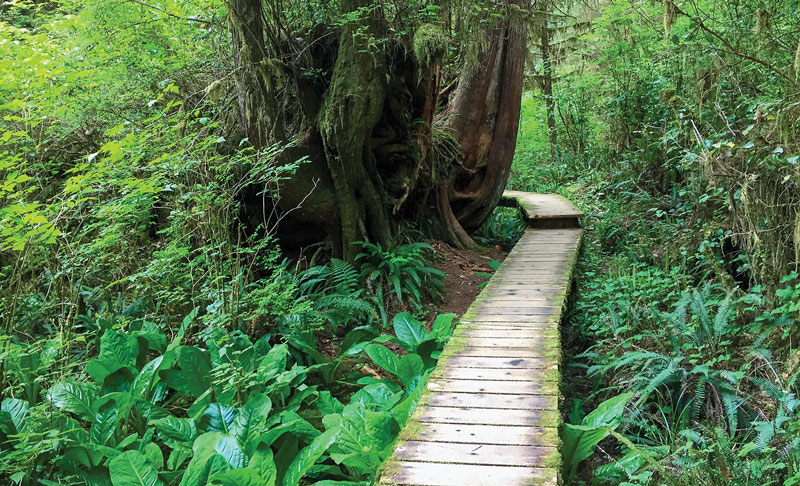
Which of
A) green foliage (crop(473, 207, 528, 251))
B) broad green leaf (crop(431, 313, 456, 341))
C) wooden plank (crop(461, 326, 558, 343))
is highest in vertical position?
wooden plank (crop(461, 326, 558, 343))

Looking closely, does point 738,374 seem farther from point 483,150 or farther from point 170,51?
point 170,51

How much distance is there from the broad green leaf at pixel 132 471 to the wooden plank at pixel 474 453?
5.05 feet

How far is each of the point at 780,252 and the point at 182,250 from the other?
16.8 ft

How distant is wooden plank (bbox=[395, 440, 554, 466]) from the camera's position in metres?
2.81

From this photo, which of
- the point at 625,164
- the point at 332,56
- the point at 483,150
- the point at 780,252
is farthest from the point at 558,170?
the point at 780,252

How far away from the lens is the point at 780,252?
14.9 feet

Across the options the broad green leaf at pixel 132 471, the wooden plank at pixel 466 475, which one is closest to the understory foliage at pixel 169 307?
the broad green leaf at pixel 132 471

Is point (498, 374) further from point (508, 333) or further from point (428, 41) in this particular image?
point (428, 41)

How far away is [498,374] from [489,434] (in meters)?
0.78

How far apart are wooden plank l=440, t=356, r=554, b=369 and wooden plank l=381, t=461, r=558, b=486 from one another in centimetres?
123

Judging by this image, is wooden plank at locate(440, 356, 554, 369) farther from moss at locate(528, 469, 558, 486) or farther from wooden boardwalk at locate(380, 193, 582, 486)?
moss at locate(528, 469, 558, 486)

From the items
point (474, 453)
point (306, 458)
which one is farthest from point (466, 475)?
point (306, 458)

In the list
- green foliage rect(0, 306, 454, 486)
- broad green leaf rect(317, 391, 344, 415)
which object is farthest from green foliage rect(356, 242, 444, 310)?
broad green leaf rect(317, 391, 344, 415)

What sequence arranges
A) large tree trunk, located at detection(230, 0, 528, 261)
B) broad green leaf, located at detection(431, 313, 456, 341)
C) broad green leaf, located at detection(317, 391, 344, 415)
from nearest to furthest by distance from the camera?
broad green leaf, located at detection(317, 391, 344, 415)
broad green leaf, located at detection(431, 313, 456, 341)
large tree trunk, located at detection(230, 0, 528, 261)
